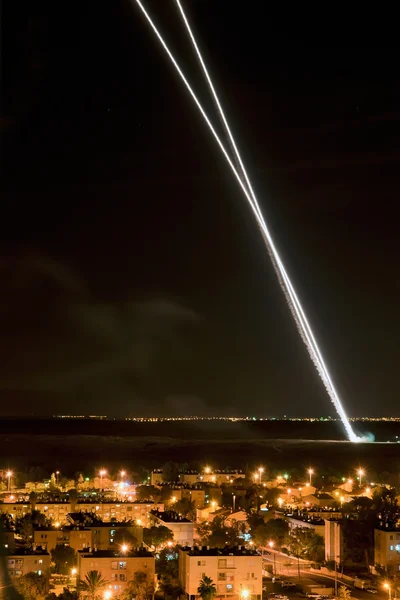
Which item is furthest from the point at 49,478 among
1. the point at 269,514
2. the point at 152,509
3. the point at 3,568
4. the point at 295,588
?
the point at 3,568

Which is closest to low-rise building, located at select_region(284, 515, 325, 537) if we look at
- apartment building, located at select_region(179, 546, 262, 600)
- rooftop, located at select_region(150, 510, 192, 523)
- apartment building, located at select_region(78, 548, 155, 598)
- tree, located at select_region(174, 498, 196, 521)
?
rooftop, located at select_region(150, 510, 192, 523)

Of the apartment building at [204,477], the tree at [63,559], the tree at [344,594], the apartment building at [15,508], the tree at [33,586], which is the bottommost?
the tree at [344,594]

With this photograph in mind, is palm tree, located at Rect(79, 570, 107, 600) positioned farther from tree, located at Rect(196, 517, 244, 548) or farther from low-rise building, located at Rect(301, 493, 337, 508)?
low-rise building, located at Rect(301, 493, 337, 508)

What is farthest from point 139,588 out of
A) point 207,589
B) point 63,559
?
point 63,559

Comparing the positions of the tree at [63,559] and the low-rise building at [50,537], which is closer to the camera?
the tree at [63,559]

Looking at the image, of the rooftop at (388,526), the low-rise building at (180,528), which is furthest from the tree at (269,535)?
the rooftop at (388,526)

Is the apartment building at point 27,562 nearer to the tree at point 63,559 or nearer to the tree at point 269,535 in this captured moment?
the tree at point 63,559
